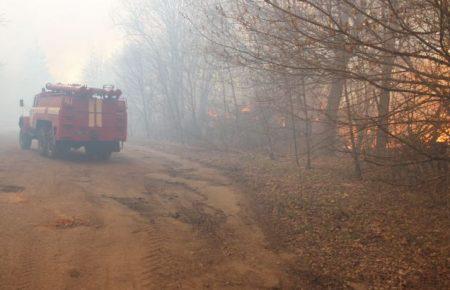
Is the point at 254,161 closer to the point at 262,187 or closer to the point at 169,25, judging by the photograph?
the point at 262,187

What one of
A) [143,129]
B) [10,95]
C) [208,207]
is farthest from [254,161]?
[10,95]

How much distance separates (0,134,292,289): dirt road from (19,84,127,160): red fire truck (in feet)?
8.20

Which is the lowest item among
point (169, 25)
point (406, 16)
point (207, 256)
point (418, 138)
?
point (207, 256)

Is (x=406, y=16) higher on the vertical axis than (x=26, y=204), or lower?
higher

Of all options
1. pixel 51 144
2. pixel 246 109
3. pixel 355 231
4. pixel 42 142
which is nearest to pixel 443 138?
pixel 355 231

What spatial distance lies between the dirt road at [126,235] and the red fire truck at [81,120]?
8.20 ft

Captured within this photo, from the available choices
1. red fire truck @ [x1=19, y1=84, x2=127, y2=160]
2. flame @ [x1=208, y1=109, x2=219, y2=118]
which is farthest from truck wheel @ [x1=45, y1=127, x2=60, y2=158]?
flame @ [x1=208, y1=109, x2=219, y2=118]

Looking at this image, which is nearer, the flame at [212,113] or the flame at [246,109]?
the flame at [246,109]

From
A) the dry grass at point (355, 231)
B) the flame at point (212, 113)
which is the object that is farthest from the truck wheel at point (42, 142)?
the flame at point (212, 113)

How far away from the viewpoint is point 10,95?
259 ft

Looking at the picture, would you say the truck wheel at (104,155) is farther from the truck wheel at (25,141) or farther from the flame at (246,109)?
the flame at (246,109)

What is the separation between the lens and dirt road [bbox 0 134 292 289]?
19.2 feet

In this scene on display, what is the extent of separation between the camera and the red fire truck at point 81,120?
1507 cm

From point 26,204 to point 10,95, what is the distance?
78256mm
